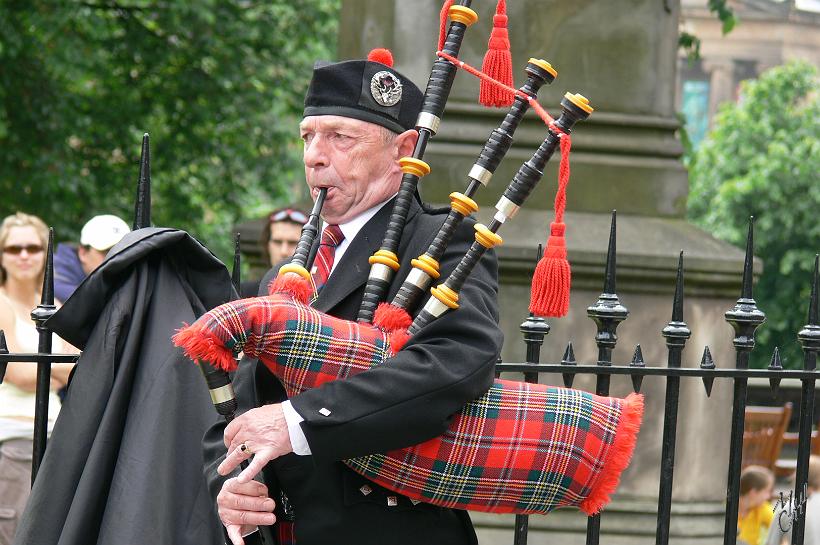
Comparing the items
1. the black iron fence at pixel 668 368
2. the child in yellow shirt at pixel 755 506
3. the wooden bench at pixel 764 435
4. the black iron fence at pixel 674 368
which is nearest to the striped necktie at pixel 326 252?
the black iron fence at pixel 668 368

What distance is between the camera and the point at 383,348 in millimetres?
2656

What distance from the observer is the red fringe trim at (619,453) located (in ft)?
9.07

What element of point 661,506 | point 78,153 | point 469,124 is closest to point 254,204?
point 78,153

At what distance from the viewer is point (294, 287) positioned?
2684 mm

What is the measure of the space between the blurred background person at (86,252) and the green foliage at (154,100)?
15.9 ft

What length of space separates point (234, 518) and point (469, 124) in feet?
8.44

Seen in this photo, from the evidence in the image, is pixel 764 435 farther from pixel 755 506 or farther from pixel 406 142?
pixel 406 142

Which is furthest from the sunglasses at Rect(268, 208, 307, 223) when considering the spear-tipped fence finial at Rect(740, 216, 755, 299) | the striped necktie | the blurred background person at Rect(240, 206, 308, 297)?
the striped necktie

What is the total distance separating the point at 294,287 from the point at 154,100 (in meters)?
11.1

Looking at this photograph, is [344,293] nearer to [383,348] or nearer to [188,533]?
[383,348]

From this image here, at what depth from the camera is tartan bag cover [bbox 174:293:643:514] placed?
257 centimetres

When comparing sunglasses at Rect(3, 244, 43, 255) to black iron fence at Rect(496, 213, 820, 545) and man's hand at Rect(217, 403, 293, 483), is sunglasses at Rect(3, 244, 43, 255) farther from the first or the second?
man's hand at Rect(217, 403, 293, 483)

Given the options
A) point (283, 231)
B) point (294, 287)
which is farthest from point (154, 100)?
point (294, 287)

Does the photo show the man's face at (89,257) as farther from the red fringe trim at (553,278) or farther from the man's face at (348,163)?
the red fringe trim at (553,278)
